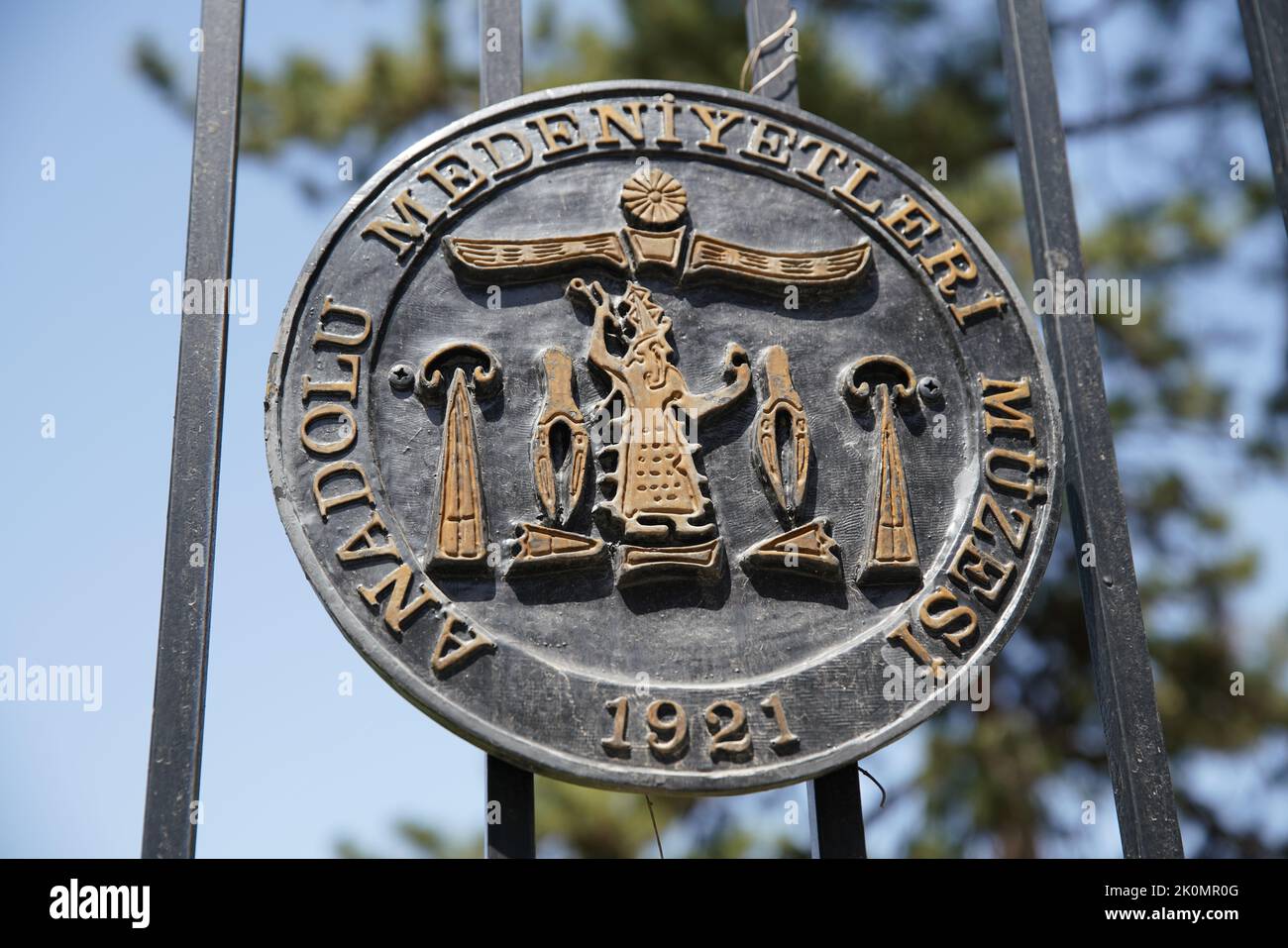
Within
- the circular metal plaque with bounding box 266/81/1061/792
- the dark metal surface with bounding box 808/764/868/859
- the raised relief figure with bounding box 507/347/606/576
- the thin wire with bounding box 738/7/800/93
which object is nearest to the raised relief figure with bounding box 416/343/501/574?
→ the circular metal plaque with bounding box 266/81/1061/792

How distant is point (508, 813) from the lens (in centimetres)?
459

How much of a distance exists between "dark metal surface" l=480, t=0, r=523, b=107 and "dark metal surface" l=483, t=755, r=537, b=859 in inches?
87.6

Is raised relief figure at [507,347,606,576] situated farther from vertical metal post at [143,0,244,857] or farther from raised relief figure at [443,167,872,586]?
vertical metal post at [143,0,244,857]

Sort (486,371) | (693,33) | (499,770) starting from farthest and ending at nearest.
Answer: (693,33)
(486,371)
(499,770)

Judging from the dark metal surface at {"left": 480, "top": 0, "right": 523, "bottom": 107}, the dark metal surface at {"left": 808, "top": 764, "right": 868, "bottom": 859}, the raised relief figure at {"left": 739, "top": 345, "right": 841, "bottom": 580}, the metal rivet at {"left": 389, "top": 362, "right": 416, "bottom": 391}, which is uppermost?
the dark metal surface at {"left": 480, "top": 0, "right": 523, "bottom": 107}

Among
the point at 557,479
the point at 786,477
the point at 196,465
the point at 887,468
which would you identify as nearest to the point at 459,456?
the point at 557,479

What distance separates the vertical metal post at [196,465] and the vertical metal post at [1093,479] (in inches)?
104

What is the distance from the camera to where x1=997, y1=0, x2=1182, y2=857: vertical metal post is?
4.88 meters

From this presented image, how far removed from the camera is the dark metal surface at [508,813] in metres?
4.55

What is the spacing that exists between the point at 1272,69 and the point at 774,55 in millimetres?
1838

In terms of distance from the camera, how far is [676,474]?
4.91 metres
